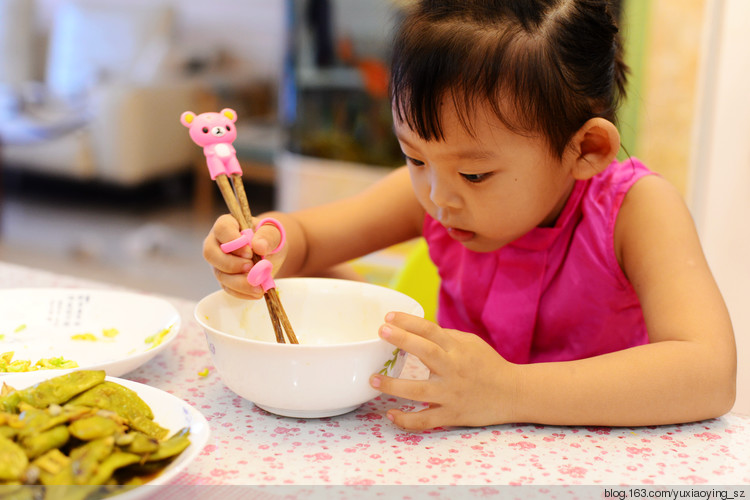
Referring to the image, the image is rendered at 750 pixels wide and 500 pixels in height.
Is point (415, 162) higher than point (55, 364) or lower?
higher

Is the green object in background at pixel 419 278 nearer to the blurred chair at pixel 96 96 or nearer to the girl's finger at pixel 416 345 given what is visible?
the girl's finger at pixel 416 345

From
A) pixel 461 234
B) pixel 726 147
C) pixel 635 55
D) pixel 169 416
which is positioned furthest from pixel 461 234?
pixel 635 55

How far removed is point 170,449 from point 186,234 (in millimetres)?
3537

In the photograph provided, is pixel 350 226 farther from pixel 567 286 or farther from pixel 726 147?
pixel 726 147

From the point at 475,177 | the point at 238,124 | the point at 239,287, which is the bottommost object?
the point at 238,124

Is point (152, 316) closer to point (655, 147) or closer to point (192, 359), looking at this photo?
point (192, 359)

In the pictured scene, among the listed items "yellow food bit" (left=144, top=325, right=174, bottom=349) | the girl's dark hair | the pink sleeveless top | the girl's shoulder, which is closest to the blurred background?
the pink sleeveless top

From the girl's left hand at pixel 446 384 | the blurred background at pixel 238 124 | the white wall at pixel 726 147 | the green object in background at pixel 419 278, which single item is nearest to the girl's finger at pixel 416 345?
the girl's left hand at pixel 446 384

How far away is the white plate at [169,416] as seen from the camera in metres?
0.58

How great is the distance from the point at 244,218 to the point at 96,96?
3.67m

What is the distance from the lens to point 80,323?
97 centimetres

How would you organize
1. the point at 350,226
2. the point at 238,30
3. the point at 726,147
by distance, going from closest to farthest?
1. the point at 350,226
2. the point at 726,147
3. the point at 238,30

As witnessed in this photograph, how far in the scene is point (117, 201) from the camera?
4.63 metres

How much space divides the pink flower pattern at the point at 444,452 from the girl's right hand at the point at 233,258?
11cm
